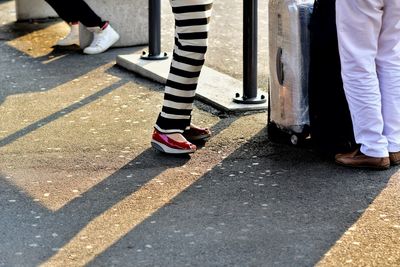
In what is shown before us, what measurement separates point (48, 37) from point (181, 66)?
393cm

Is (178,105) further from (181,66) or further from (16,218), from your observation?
(16,218)

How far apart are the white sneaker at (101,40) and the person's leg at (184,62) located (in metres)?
2.87

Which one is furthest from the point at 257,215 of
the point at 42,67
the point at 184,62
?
the point at 42,67

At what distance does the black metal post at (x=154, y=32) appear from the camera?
27.8 feet

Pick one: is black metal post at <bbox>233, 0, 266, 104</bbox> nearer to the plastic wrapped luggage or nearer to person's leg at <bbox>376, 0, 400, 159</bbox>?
the plastic wrapped luggage

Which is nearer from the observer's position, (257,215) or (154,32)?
(257,215)

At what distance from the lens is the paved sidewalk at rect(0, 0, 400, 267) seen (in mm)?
4824

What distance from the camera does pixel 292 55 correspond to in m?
6.23

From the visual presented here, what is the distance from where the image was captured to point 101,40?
9156 mm

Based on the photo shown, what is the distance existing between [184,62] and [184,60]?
0.01 m

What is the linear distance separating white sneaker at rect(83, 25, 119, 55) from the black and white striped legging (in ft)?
9.42

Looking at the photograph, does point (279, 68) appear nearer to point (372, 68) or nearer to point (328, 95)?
point (328, 95)

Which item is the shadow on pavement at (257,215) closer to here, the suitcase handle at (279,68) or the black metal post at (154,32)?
the suitcase handle at (279,68)

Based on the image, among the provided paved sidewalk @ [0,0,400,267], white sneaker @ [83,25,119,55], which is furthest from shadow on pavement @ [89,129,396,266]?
white sneaker @ [83,25,119,55]
